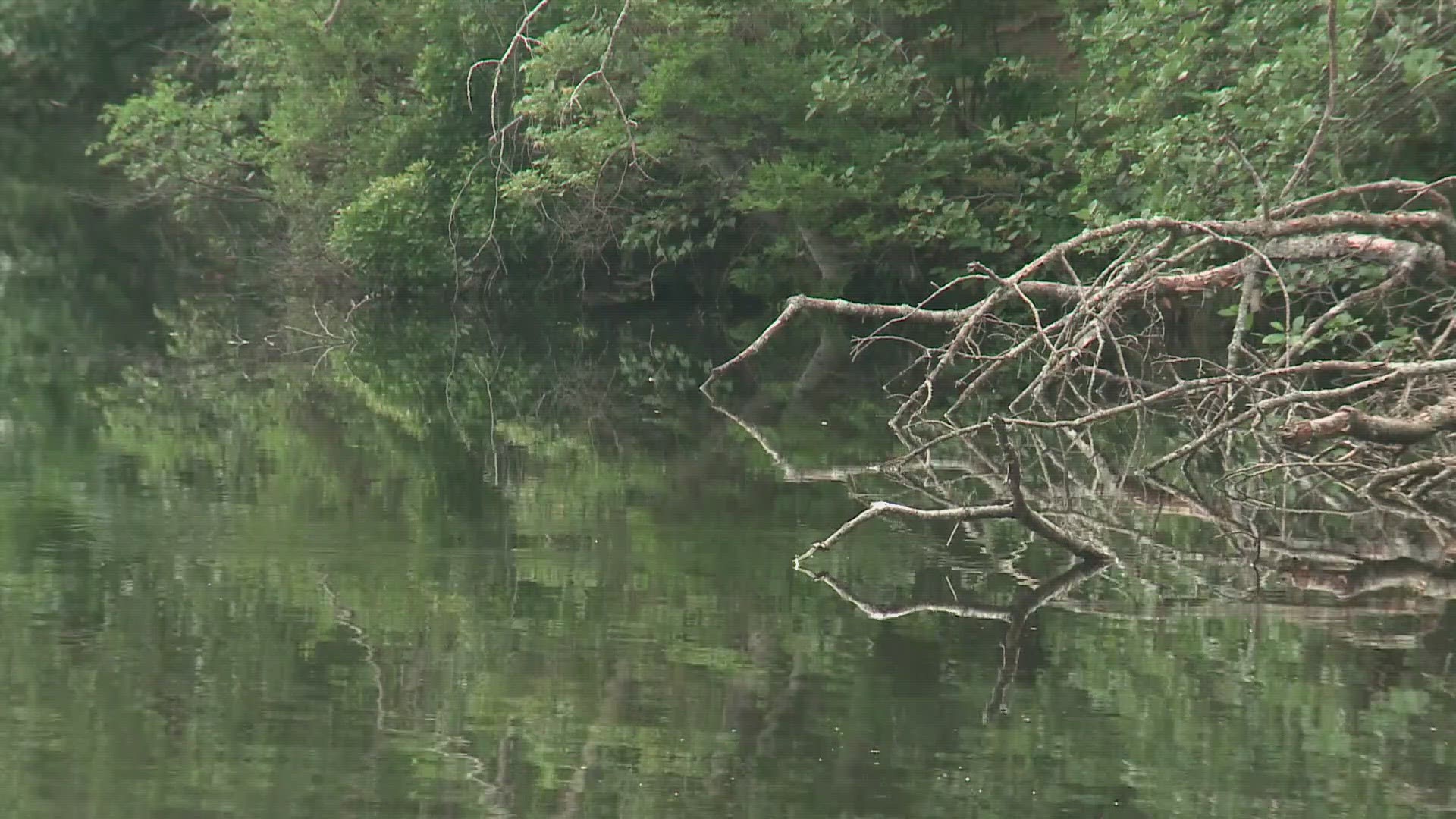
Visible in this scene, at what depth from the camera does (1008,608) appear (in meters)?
9.38

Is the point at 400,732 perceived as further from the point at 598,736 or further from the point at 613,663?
the point at 613,663

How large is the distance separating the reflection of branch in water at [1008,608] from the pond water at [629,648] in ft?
0.09

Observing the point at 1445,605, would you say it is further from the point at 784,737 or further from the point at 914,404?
the point at 914,404

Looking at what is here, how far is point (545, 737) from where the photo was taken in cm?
709

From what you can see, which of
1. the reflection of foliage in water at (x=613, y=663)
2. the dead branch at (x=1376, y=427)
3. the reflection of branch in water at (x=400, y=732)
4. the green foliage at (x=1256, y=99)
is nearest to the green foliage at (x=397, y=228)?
the green foliage at (x=1256, y=99)

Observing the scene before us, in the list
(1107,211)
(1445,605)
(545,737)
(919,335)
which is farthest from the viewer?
(919,335)

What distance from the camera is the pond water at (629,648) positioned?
661 centimetres

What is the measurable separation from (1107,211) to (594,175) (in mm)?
7569

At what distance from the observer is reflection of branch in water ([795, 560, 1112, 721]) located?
829 centimetres

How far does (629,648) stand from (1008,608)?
178 cm

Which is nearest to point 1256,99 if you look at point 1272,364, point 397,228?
point 1272,364

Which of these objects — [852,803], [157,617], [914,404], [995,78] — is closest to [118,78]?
[995,78]

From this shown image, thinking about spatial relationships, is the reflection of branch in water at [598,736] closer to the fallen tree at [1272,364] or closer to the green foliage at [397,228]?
the fallen tree at [1272,364]

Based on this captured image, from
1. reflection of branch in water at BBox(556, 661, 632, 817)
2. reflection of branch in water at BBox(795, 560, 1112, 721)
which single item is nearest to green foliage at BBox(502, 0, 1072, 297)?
reflection of branch in water at BBox(795, 560, 1112, 721)
